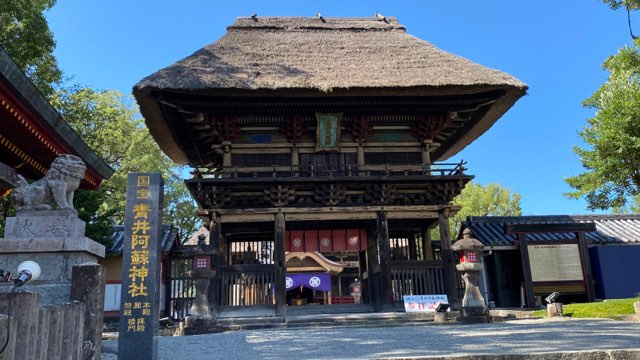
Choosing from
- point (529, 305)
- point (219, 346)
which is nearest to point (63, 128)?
point (219, 346)

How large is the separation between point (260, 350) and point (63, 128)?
3962 millimetres

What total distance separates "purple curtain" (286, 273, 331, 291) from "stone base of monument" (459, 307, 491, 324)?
8.46 m

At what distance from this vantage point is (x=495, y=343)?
537cm

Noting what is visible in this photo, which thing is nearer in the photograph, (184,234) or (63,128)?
(63,128)

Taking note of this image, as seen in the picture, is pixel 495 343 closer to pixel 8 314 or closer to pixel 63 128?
pixel 8 314

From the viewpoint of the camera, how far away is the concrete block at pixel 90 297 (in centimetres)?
381

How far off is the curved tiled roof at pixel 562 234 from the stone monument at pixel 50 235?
41.5 feet

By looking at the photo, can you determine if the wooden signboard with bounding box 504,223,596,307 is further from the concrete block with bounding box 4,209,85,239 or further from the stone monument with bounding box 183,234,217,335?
the concrete block with bounding box 4,209,85,239

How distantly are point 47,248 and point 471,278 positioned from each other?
817cm

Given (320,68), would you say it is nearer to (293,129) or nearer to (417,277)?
(293,129)

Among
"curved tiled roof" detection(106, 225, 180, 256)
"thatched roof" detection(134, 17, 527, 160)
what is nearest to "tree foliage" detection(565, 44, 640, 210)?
"thatched roof" detection(134, 17, 527, 160)

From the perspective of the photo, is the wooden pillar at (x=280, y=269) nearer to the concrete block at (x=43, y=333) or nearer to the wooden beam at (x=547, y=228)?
the wooden beam at (x=547, y=228)

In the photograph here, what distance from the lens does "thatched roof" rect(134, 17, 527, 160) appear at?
10.7 m

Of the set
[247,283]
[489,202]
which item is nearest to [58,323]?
[247,283]
